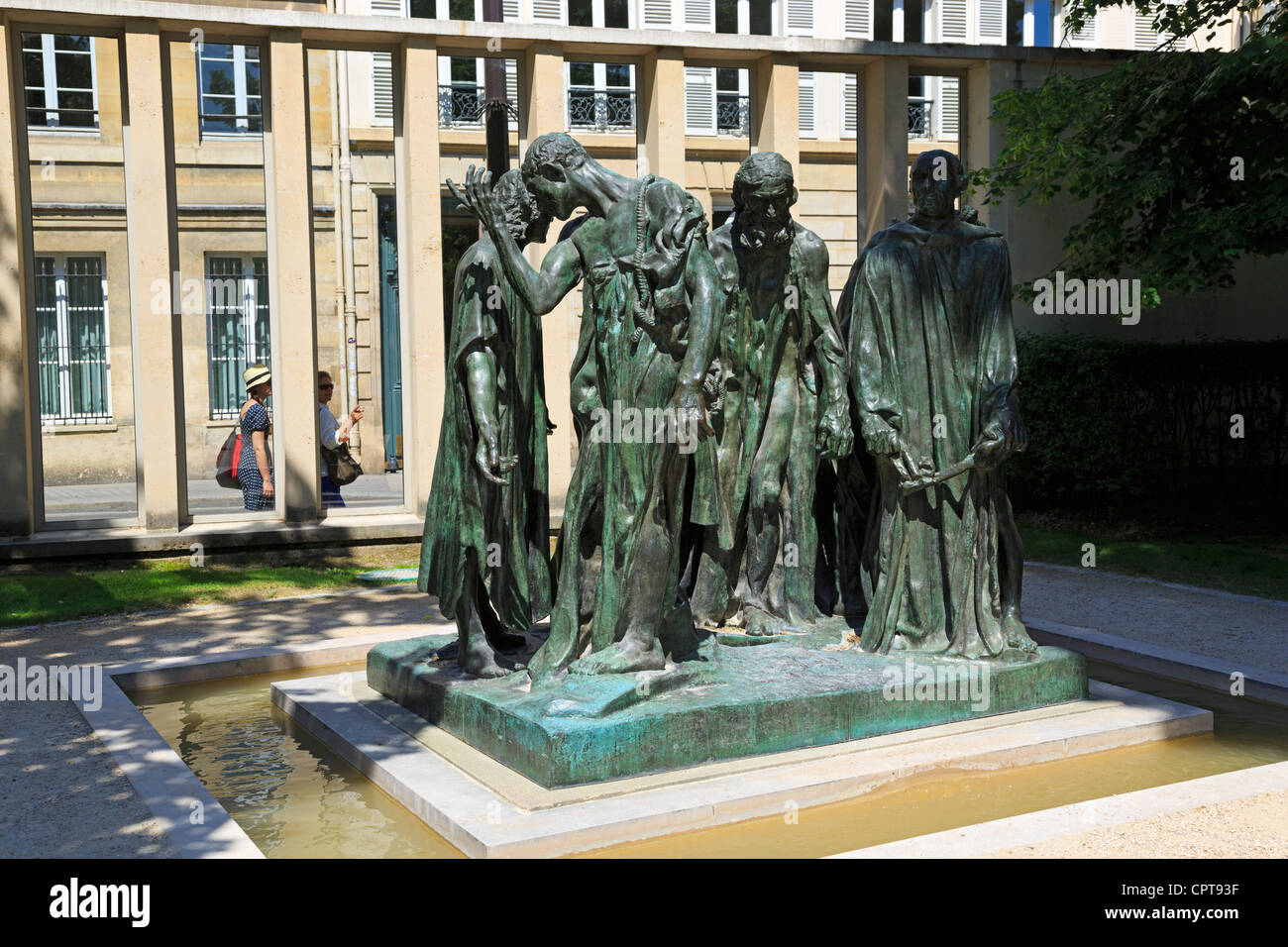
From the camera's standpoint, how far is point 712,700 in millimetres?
5211

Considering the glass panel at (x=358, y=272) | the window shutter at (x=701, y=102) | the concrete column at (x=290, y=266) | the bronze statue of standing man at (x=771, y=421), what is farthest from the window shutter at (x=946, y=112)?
the bronze statue of standing man at (x=771, y=421)

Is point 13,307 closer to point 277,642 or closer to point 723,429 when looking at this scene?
point 277,642

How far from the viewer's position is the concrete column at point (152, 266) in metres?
10.9

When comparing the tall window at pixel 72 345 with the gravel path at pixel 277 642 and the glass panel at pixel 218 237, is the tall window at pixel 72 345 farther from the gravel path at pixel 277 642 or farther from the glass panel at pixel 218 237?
the gravel path at pixel 277 642

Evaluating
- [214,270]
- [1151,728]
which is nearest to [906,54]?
[1151,728]

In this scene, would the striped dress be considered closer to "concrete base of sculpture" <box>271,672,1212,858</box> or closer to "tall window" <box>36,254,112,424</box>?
"concrete base of sculpture" <box>271,672,1212,858</box>

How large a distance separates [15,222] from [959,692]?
28.1 feet

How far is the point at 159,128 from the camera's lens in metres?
11.0

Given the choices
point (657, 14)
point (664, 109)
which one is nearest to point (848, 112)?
point (657, 14)

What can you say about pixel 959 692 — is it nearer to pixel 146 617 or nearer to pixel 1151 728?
Result: pixel 1151 728

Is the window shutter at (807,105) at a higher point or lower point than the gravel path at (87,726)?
higher

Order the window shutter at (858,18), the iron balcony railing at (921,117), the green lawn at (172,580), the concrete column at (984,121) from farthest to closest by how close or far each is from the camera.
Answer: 1. the iron balcony railing at (921,117)
2. the window shutter at (858,18)
3. the concrete column at (984,121)
4. the green lawn at (172,580)

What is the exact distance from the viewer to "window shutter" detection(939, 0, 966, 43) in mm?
21719

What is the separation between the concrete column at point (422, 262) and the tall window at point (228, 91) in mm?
11087
